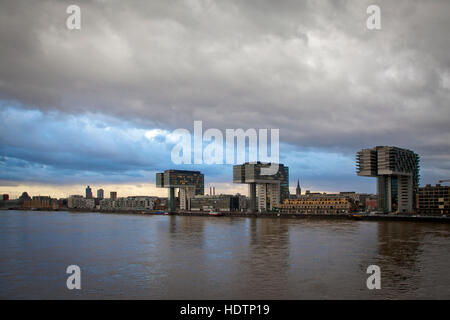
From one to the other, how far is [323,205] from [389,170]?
40.0 meters

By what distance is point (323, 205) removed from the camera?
187 meters

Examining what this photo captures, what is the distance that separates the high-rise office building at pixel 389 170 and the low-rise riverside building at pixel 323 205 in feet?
59.2

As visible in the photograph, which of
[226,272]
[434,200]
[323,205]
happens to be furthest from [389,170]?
[226,272]

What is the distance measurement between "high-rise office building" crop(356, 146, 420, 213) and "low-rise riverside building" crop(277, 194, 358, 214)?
1805cm

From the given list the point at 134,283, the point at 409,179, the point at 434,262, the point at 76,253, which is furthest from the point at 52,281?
the point at 409,179

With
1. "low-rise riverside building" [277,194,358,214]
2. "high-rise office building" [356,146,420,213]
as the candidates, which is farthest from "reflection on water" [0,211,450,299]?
"low-rise riverside building" [277,194,358,214]

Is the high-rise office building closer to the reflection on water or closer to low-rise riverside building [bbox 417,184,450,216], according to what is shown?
low-rise riverside building [bbox 417,184,450,216]

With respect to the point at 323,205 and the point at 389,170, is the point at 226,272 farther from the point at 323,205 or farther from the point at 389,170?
the point at 323,205

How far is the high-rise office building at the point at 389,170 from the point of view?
159250mm

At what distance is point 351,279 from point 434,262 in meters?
13.1

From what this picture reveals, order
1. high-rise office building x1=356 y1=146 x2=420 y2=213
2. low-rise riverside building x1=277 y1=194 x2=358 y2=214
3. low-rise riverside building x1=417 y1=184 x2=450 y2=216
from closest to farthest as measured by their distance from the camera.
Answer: high-rise office building x1=356 y1=146 x2=420 y2=213 → low-rise riverside building x1=417 y1=184 x2=450 y2=216 → low-rise riverside building x1=277 y1=194 x2=358 y2=214

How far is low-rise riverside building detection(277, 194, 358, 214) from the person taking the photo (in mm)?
179250

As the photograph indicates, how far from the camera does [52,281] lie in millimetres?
29656

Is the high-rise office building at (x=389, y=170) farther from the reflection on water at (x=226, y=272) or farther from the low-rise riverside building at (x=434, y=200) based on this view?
the reflection on water at (x=226, y=272)
